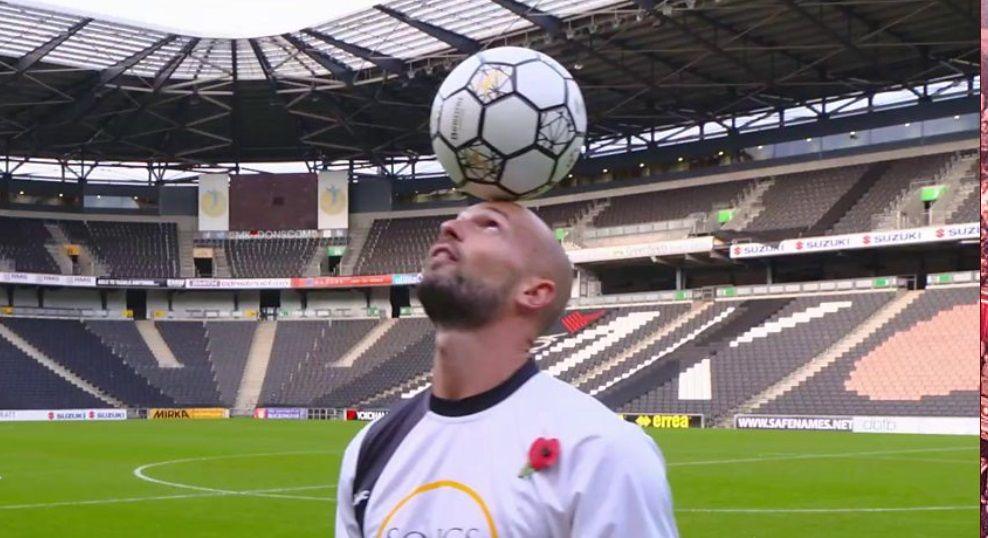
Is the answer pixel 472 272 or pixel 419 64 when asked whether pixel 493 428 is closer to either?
pixel 472 272

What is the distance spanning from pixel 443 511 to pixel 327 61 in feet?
157

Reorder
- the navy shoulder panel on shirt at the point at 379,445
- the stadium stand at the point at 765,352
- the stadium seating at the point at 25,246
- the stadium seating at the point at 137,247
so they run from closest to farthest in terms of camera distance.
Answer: the navy shoulder panel on shirt at the point at 379,445
the stadium stand at the point at 765,352
the stadium seating at the point at 25,246
the stadium seating at the point at 137,247

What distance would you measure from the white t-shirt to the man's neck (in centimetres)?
2

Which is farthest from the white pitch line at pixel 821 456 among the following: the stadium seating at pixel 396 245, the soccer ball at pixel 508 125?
the stadium seating at pixel 396 245

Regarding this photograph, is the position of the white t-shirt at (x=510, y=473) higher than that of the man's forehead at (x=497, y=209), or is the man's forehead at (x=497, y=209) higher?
the man's forehead at (x=497, y=209)

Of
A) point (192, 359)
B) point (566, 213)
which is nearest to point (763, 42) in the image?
point (566, 213)

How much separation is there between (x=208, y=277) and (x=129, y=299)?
210 inches

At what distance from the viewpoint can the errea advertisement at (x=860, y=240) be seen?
148ft

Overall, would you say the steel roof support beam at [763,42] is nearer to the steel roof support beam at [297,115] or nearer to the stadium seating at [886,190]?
the stadium seating at [886,190]

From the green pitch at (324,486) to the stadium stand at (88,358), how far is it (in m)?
24.3

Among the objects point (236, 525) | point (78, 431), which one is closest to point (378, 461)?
point (236, 525)

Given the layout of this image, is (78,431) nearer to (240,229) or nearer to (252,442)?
(252,442)

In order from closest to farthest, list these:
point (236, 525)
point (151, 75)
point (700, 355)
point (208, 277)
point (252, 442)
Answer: point (236, 525), point (252, 442), point (700, 355), point (151, 75), point (208, 277)

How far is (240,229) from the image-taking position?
6906cm
